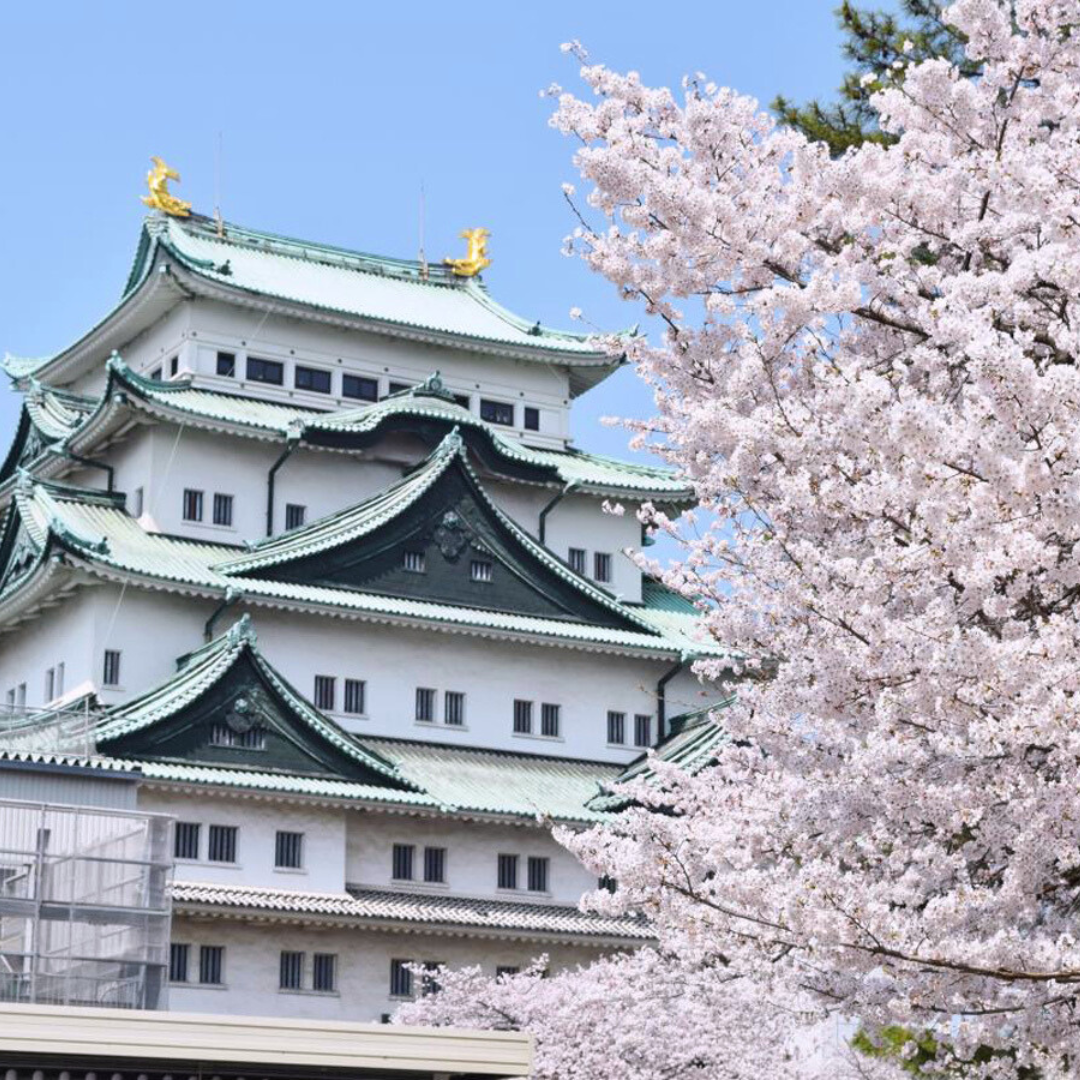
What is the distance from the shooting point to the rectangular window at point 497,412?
5325 centimetres

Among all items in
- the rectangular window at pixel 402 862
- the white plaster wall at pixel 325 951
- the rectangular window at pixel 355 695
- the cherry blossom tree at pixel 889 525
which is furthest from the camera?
the rectangular window at pixel 355 695

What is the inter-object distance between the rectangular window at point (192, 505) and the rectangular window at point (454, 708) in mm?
6728

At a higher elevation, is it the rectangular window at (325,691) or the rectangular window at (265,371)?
the rectangular window at (265,371)

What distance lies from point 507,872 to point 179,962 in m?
7.93

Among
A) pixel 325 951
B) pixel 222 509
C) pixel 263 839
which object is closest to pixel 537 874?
pixel 325 951

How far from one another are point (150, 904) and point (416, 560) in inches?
1063

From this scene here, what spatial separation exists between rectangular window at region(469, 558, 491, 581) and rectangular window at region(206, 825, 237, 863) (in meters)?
8.92

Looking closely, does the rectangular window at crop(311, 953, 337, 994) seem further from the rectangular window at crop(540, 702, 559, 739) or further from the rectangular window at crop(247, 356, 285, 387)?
the rectangular window at crop(247, 356, 285, 387)

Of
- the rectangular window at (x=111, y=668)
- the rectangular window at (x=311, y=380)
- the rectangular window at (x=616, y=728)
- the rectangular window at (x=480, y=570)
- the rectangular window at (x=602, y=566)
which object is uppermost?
the rectangular window at (x=311, y=380)

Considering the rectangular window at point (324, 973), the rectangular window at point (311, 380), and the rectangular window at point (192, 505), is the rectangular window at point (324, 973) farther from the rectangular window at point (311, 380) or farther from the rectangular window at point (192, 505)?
the rectangular window at point (311, 380)

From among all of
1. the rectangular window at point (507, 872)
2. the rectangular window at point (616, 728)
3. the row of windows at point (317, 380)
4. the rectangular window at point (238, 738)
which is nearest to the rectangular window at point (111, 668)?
the rectangular window at point (238, 738)

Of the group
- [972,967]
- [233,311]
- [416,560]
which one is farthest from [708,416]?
[233,311]

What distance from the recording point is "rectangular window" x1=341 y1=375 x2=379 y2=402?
2002 inches

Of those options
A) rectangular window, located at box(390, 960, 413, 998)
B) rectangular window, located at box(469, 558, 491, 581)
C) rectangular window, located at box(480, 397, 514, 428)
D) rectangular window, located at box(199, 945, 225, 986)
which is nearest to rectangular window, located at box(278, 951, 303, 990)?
rectangular window, located at box(199, 945, 225, 986)
